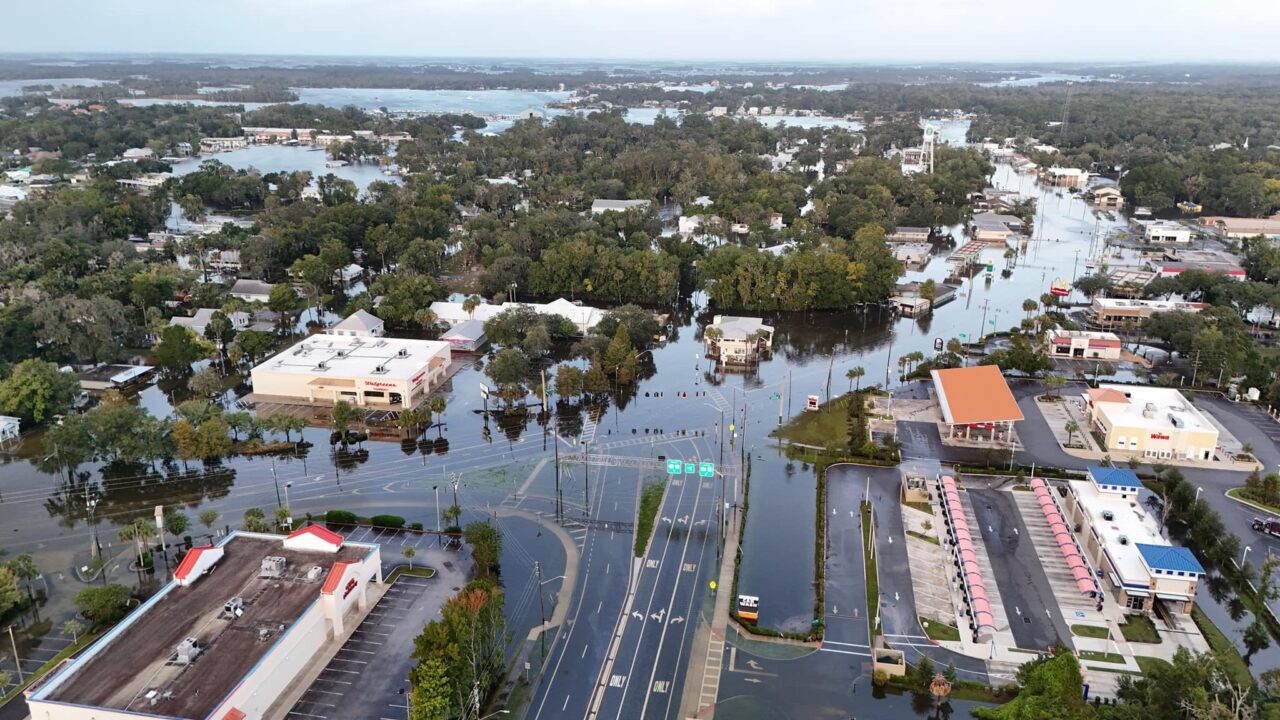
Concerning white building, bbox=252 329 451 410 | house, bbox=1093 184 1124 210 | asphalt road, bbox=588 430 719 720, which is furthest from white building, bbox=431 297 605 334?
house, bbox=1093 184 1124 210

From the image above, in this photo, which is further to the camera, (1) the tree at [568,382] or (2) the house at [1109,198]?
(2) the house at [1109,198]

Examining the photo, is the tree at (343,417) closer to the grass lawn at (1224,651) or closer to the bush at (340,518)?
the bush at (340,518)

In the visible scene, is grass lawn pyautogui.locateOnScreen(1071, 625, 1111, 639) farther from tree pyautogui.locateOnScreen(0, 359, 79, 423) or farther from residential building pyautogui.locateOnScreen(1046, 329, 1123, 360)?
tree pyautogui.locateOnScreen(0, 359, 79, 423)

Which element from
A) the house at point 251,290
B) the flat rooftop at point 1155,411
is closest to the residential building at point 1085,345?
the flat rooftop at point 1155,411

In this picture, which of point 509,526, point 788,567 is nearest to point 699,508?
point 788,567

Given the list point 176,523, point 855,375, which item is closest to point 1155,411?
point 855,375

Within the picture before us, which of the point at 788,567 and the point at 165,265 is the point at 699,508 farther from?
the point at 165,265
